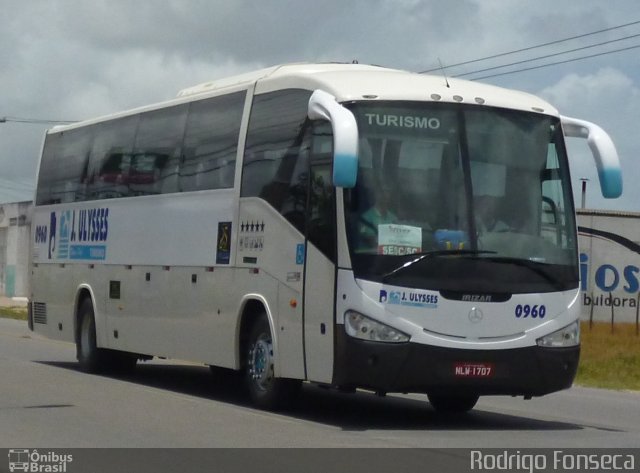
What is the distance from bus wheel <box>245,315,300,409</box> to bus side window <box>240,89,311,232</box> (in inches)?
55.8

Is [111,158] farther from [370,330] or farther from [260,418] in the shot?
[370,330]

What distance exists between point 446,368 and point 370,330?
84cm

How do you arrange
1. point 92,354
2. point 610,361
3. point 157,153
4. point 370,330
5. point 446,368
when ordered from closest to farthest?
point 370,330
point 446,368
point 157,153
point 92,354
point 610,361

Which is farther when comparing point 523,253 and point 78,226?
point 78,226

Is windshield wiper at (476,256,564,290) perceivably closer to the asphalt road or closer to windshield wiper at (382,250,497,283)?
windshield wiper at (382,250,497,283)

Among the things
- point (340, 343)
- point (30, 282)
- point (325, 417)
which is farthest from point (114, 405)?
point (30, 282)

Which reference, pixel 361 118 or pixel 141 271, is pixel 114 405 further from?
pixel 361 118

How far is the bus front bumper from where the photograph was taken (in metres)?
12.3

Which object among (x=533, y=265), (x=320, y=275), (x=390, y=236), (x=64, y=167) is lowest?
(x=320, y=275)

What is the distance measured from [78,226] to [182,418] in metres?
7.28

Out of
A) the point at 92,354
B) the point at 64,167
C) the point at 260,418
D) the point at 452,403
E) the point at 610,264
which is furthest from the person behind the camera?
the point at 610,264

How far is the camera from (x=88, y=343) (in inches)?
766

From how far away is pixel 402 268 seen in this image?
12.5m

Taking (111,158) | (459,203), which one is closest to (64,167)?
(111,158)
